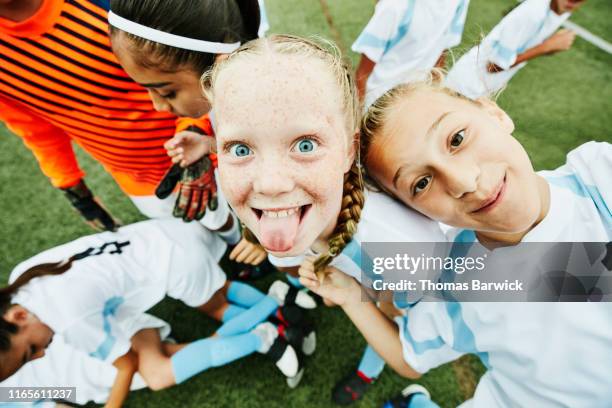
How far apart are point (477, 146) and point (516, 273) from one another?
32 cm

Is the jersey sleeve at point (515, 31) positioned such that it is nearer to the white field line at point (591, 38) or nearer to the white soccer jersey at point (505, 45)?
the white soccer jersey at point (505, 45)

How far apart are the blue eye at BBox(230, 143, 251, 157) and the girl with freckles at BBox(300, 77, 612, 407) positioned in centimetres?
35

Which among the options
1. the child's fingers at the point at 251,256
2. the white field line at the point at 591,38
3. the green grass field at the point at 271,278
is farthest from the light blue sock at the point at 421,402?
the white field line at the point at 591,38

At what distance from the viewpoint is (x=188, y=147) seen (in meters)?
1.21

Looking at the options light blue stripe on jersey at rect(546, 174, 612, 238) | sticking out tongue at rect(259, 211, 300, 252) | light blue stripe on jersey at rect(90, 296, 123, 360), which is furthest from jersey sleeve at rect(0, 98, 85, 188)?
light blue stripe on jersey at rect(546, 174, 612, 238)

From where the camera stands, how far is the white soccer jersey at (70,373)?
1.41 meters

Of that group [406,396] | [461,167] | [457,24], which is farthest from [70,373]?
[457,24]

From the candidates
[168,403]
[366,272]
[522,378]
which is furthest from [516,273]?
[168,403]

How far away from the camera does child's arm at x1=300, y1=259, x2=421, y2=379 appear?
1.07 m

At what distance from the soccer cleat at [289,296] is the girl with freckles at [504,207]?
932 mm

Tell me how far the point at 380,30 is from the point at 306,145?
1.11 metres

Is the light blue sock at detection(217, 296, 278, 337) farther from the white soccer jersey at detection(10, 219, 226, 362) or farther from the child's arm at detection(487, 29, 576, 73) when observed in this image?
the child's arm at detection(487, 29, 576, 73)

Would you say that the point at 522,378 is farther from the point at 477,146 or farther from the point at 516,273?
→ the point at 477,146

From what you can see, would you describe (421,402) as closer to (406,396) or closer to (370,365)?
(406,396)
